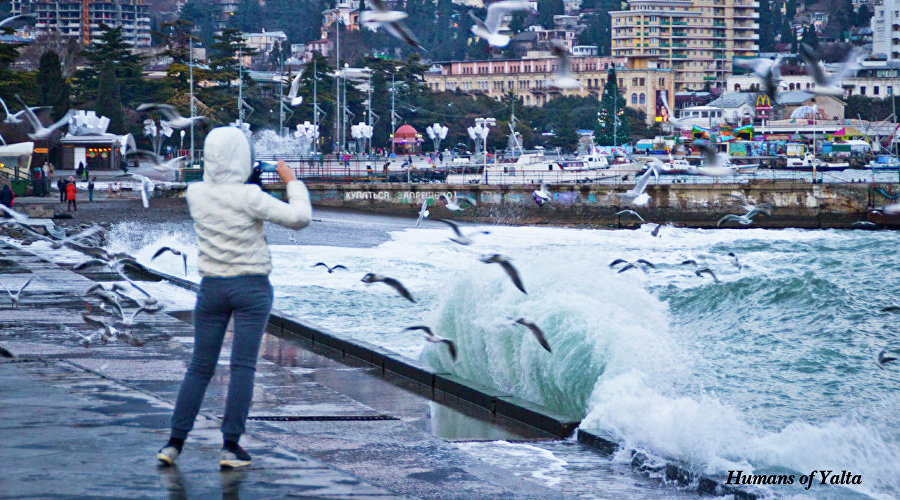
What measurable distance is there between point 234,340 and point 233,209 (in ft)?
2.06

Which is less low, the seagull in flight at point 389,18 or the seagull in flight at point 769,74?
the seagull in flight at point 389,18

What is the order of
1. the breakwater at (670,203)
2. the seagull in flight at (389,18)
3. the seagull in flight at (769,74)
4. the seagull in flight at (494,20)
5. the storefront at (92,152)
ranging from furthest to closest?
the storefront at (92,152), the breakwater at (670,203), the seagull in flight at (769,74), the seagull in flight at (494,20), the seagull in flight at (389,18)

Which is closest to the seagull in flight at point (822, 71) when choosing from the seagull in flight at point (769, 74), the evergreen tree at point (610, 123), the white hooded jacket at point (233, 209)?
the seagull in flight at point (769, 74)

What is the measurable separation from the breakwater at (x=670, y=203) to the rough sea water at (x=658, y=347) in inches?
828

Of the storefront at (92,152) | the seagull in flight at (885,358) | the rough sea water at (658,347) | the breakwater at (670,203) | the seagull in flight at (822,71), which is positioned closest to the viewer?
the rough sea water at (658,347)

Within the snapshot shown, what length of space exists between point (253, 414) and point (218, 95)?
7489 centimetres

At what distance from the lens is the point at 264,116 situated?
94.2m

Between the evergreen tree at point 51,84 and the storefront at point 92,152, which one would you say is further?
the storefront at point 92,152

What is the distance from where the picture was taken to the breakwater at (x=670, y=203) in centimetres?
5669

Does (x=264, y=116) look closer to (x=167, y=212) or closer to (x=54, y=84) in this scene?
(x=54, y=84)

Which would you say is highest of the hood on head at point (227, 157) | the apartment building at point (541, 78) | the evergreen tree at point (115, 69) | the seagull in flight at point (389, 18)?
the apartment building at point (541, 78)

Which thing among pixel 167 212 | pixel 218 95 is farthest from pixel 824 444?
pixel 218 95

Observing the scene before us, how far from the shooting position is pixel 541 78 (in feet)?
571

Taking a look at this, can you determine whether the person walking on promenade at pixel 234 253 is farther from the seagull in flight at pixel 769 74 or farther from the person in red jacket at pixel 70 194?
the person in red jacket at pixel 70 194
